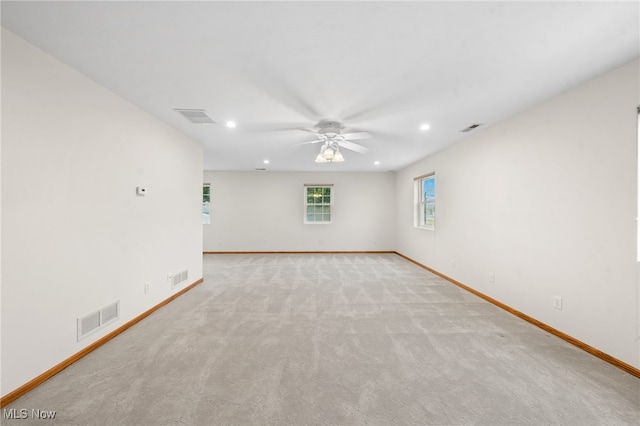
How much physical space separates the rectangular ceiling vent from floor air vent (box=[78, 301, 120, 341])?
2.19m

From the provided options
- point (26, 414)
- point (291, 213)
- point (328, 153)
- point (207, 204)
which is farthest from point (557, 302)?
point (207, 204)

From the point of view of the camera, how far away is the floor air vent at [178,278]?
11.8ft

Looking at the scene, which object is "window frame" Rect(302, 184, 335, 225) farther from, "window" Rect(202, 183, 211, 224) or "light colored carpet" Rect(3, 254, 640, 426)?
"light colored carpet" Rect(3, 254, 640, 426)

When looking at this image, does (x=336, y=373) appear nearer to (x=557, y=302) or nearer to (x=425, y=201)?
(x=557, y=302)

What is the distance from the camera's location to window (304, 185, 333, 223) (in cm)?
761

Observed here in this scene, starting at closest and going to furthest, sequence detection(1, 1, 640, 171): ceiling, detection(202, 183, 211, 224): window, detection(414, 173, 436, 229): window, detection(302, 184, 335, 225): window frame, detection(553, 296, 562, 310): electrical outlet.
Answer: detection(1, 1, 640, 171): ceiling, detection(553, 296, 562, 310): electrical outlet, detection(414, 173, 436, 229): window, detection(202, 183, 211, 224): window, detection(302, 184, 335, 225): window frame

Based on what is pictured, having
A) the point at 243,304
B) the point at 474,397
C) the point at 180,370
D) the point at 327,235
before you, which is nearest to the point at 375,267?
the point at 327,235

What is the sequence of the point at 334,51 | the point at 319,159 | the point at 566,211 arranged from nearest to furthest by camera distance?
the point at 334,51 → the point at 566,211 → the point at 319,159

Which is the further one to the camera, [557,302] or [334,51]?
[557,302]

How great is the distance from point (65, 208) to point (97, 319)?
1.06 metres

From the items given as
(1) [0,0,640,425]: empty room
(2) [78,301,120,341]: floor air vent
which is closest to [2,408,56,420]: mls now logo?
(1) [0,0,640,425]: empty room

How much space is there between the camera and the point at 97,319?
7.66ft

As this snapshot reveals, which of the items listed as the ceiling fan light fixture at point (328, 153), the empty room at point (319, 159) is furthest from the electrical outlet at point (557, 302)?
the ceiling fan light fixture at point (328, 153)

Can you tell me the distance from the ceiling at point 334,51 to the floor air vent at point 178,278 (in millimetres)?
2187
